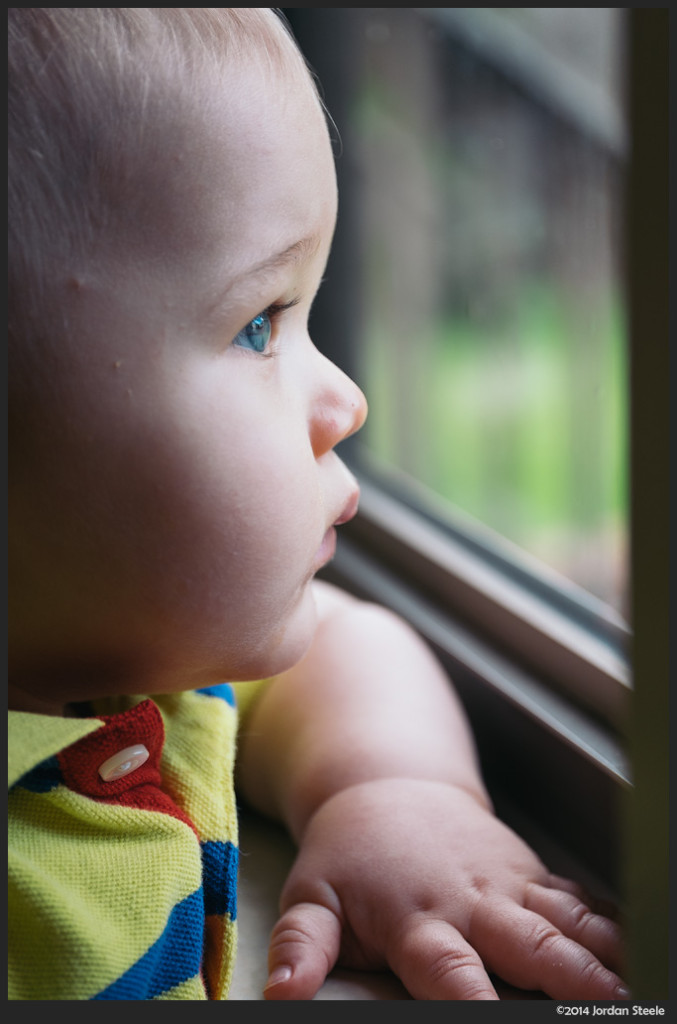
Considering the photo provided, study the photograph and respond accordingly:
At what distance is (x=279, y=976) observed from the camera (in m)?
0.39

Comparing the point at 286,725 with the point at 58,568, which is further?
the point at 286,725

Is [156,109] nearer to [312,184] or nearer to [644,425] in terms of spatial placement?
[312,184]

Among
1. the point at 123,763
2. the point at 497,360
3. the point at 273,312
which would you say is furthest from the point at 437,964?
the point at 497,360

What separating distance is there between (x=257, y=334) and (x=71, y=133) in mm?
88

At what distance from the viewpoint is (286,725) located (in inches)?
20.3

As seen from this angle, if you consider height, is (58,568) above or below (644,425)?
below

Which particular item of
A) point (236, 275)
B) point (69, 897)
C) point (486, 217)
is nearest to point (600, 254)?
point (486, 217)

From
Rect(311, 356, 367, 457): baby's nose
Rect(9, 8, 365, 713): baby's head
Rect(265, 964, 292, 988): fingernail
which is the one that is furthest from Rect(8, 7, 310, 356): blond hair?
Rect(265, 964, 292, 988): fingernail

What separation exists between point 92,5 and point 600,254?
0.35m

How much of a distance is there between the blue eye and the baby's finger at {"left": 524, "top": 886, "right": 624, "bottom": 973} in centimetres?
23

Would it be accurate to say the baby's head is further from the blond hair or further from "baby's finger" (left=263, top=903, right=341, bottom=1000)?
"baby's finger" (left=263, top=903, right=341, bottom=1000)

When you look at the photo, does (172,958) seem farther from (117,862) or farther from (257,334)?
(257,334)

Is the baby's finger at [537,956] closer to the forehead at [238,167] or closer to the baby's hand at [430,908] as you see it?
the baby's hand at [430,908]

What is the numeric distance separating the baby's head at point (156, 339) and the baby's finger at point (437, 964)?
0.40 feet
